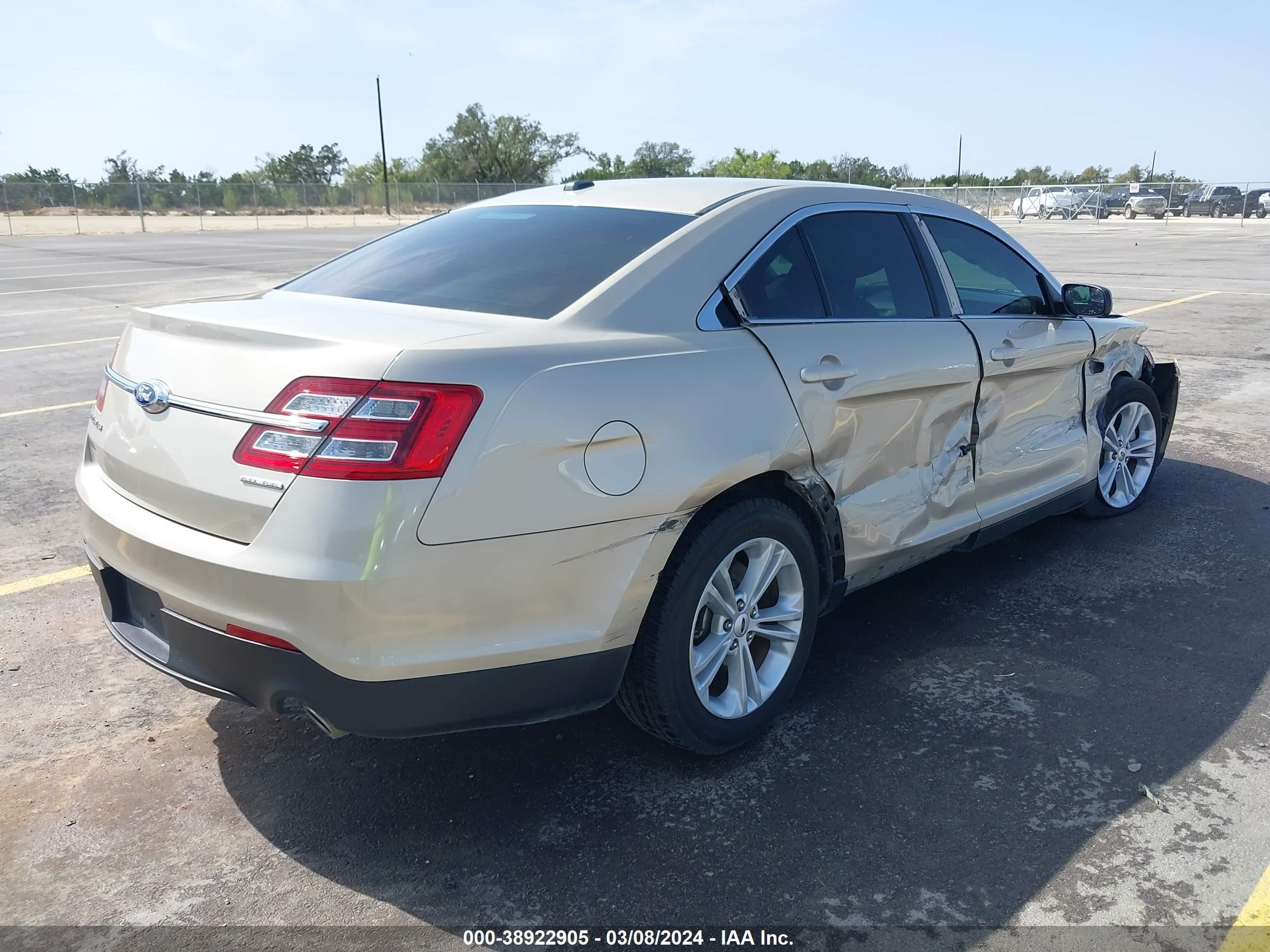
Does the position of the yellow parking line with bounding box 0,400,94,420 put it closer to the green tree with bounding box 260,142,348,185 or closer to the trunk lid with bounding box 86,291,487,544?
the trunk lid with bounding box 86,291,487,544

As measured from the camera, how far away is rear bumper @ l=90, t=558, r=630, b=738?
8.05 feet

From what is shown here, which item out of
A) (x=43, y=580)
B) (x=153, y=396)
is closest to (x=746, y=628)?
(x=153, y=396)

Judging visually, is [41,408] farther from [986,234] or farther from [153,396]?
[986,234]

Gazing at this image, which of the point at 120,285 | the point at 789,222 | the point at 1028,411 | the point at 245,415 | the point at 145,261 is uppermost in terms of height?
the point at 789,222

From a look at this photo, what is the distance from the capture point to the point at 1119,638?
13.1 ft

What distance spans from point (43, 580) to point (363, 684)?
2.78 meters

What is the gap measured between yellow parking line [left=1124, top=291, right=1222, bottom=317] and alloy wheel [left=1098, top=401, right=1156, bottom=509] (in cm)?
780

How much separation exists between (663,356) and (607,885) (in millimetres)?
1351

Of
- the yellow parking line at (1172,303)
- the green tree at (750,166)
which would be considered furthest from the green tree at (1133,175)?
the yellow parking line at (1172,303)

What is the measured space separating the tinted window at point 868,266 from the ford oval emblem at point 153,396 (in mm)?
2018

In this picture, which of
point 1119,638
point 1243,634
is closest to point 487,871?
point 1119,638

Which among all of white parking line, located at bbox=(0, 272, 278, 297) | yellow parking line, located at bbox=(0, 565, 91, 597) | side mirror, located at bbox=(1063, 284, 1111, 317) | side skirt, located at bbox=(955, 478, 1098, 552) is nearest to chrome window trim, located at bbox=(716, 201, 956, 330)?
side skirt, located at bbox=(955, 478, 1098, 552)

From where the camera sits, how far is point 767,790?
300 cm

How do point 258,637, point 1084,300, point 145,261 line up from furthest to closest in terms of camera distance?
point 145,261, point 1084,300, point 258,637
